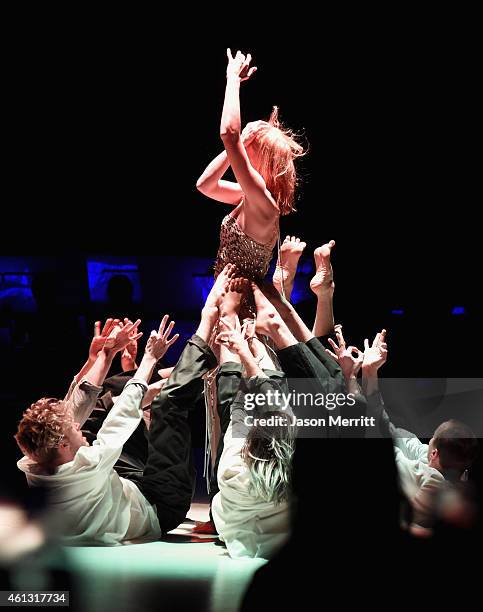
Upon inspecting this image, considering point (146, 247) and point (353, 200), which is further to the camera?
point (146, 247)

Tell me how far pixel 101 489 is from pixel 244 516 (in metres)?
0.48

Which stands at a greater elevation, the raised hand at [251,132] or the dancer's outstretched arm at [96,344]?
the raised hand at [251,132]

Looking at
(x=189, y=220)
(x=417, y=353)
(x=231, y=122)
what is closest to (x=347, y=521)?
(x=231, y=122)

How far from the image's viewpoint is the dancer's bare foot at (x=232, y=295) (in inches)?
127

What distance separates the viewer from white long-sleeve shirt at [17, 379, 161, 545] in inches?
107

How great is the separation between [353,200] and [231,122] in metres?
1.49

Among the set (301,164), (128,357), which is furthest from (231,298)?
(301,164)

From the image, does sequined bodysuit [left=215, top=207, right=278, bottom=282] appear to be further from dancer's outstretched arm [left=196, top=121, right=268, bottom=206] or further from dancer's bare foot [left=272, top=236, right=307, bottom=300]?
dancer's bare foot [left=272, top=236, right=307, bottom=300]

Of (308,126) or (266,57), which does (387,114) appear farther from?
(266,57)

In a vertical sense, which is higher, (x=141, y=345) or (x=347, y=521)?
(x=141, y=345)

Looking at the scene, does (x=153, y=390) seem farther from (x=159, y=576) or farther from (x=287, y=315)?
(x=159, y=576)

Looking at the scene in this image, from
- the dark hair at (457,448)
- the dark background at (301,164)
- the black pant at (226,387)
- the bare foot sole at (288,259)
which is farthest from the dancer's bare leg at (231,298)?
the dark background at (301,164)

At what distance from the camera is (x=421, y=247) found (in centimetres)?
429

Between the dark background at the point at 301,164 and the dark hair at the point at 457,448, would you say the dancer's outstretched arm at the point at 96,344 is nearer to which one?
the dark background at the point at 301,164
